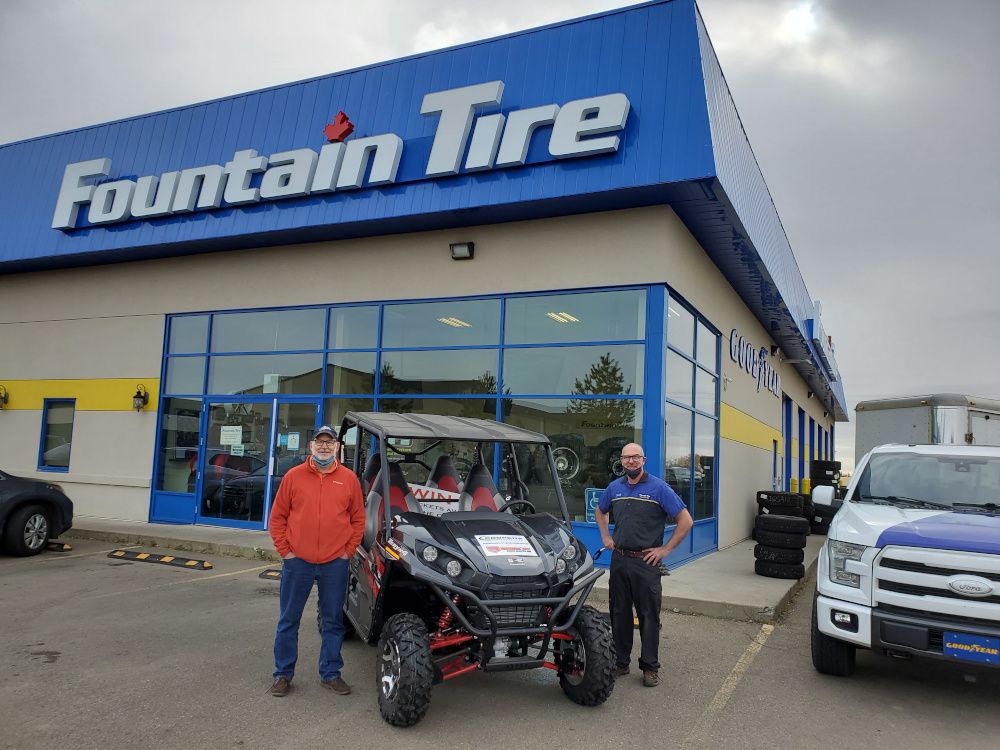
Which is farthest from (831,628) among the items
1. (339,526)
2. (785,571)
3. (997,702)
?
(785,571)

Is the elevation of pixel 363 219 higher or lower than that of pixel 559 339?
higher

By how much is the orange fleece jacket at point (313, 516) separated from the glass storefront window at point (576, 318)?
Answer: 6.20 m

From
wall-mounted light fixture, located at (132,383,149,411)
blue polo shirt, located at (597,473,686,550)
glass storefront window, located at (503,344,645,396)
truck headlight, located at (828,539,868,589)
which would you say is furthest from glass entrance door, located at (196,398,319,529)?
truck headlight, located at (828,539,868,589)

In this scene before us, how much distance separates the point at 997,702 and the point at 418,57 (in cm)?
1096

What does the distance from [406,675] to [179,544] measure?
28.8ft

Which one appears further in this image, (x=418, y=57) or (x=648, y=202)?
(x=418, y=57)

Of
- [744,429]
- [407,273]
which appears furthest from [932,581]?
[744,429]

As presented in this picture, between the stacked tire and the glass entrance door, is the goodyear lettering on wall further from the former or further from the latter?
the glass entrance door

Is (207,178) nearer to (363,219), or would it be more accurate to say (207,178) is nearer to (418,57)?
(363,219)

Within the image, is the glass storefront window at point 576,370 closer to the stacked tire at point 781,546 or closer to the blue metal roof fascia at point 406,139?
the blue metal roof fascia at point 406,139

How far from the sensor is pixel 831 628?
5445mm

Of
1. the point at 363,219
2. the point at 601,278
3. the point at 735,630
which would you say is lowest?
the point at 735,630

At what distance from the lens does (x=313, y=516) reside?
5070 millimetres

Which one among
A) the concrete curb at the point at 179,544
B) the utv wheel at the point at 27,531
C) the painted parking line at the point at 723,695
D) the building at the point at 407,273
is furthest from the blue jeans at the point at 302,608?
the utv wheel at the point at 27,531
